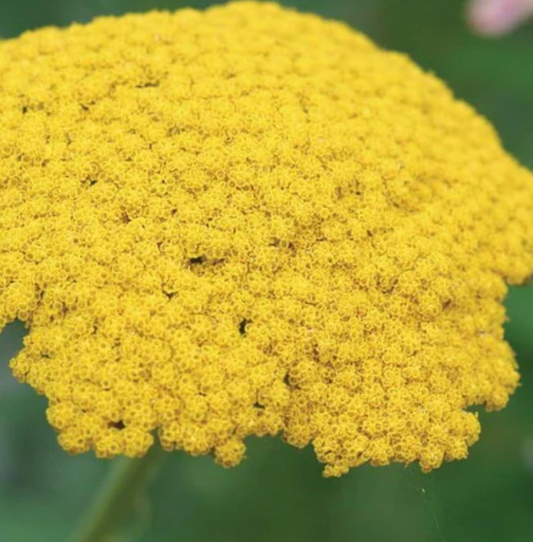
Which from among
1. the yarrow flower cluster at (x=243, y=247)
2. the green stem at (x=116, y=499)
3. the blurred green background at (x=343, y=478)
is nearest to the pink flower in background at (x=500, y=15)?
the blurred green background at (x=343, y=478)

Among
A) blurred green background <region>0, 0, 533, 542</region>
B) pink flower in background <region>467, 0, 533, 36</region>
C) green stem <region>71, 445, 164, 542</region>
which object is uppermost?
pink flower in background <region>467, 0, 533, 36</region>

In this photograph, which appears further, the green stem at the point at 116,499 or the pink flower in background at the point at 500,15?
the pink flower in background at the point at 500,15

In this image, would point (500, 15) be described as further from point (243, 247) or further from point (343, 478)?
point (243, 247)

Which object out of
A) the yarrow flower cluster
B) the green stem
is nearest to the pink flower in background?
the yarrow flower cluster

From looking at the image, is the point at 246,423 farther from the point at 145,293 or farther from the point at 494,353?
the point at 494,353

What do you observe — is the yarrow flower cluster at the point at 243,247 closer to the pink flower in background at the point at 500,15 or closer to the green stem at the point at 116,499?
the green stem at the point at 116,499

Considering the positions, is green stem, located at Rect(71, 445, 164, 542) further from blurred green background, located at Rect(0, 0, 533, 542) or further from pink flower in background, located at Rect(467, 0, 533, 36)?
pink flower in background, located at Rect(467, 0, 533, 36)
